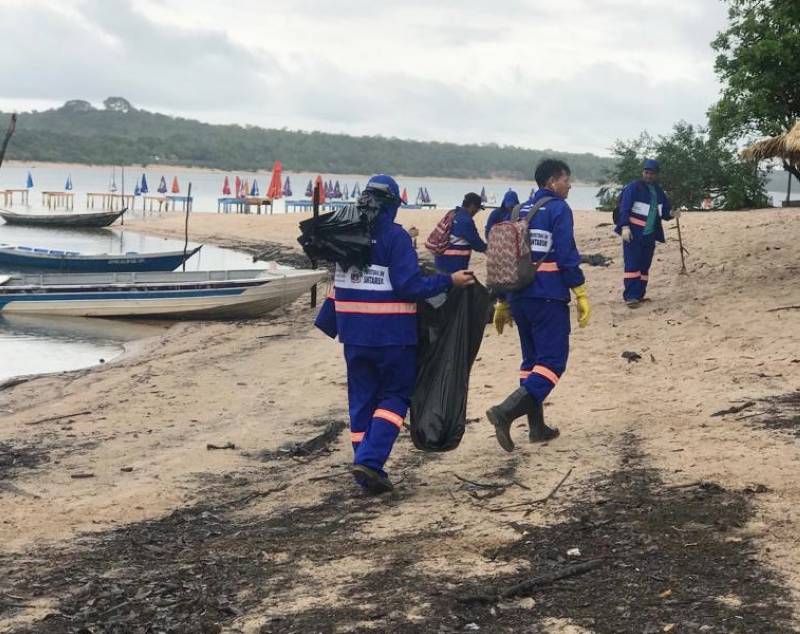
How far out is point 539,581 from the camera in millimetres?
4766

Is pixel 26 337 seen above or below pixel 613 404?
below

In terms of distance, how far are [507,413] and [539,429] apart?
1.44 feet

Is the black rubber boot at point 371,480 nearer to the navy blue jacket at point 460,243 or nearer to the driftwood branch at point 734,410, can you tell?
the driftwood branch at point 734,410

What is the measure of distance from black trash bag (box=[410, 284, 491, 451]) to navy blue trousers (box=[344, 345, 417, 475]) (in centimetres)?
9

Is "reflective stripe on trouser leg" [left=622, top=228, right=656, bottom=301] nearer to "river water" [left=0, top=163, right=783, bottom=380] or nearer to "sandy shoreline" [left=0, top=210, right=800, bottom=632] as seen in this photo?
"sandy shoreline" [left=0, top=210, right=800, bottom=632]

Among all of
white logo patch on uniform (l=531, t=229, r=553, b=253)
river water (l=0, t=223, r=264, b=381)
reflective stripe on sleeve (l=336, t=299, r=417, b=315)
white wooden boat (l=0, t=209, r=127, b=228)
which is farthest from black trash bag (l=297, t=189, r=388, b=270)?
white wooden boat (l=0, t=209, r=127, b=228)

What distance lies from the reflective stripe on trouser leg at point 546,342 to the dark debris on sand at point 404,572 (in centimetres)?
96

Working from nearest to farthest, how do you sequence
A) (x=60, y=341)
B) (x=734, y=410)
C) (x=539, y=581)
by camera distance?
1. (x=539, y=581)
2. (x=734, y=410)
3. (x=60, y=341)

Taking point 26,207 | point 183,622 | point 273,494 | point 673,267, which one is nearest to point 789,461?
point 273,494

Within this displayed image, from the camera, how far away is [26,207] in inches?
2534

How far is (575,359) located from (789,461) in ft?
15.1

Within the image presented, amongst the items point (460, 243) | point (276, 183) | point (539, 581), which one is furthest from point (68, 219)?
point (539, 581)

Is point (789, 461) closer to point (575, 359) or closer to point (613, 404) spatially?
point (613, 404)

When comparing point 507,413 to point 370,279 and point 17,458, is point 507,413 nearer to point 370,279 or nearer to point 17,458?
point 370,279
